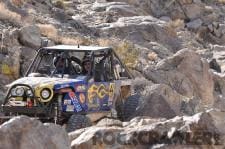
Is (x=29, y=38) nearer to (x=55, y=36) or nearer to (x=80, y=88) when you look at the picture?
(x=55, y=36)

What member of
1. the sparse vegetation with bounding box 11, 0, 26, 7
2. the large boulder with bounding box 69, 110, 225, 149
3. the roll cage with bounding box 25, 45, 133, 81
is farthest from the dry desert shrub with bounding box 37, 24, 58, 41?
the large boulder with bounding box 69, 110, 225, 149

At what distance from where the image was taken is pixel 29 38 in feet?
66.5

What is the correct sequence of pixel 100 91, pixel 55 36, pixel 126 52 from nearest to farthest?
pixel 100 91 → pixel 55 36 → pixel 126 52

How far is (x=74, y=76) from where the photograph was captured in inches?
539

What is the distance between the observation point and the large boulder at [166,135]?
330 inches

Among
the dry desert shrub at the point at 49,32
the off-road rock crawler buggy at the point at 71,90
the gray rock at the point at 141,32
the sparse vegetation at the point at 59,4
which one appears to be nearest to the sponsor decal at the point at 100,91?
the off-road rock crawler buggy at the point at 71,90

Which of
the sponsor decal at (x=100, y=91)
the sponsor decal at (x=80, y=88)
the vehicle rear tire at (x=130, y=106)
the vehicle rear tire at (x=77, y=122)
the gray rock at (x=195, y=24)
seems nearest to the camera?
the vehicle rear tire at (x=77, y=122)

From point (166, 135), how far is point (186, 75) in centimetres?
1342

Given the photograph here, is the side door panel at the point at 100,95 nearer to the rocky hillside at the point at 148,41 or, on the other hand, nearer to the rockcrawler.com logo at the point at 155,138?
the rocky hillside at the point at 148,41

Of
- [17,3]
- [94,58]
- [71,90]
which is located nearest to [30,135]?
[71,90]

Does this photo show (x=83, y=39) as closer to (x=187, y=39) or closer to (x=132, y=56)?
Answer: (x=132, y=56)

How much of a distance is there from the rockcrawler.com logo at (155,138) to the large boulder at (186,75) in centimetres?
1288

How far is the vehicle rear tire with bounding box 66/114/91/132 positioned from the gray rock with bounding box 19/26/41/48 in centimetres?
779

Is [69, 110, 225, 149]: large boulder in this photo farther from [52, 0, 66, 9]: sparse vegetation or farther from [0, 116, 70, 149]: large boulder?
[52, 0, 66, 9]: sparse vegetation
